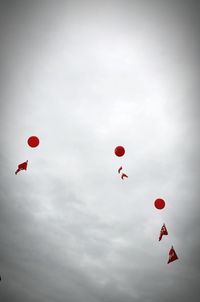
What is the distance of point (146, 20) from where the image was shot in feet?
47.6

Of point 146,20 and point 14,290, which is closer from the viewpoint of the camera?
point 146,20

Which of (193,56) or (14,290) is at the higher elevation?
(193,56)

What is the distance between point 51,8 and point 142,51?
5.77 metres

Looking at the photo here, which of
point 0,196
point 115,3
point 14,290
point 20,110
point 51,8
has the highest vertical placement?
A: point 115,3

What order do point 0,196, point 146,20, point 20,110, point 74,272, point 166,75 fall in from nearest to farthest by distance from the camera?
1. point 146,20
2. point 166,75
3. point 20,110
4. point 0,196
5. point 74,272

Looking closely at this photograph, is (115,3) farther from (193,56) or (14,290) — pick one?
(14,290)

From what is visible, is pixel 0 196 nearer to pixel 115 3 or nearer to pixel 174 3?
pixel 115 3

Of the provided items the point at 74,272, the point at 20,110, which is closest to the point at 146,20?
the point at 20,110

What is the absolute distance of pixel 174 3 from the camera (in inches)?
534

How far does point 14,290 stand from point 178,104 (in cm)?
6186

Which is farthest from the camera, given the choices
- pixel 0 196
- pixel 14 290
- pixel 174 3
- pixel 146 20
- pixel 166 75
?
pixel 14 290

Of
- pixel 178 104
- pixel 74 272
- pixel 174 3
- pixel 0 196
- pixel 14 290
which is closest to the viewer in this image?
pixel 174 3

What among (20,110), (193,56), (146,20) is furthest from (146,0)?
(20,110)

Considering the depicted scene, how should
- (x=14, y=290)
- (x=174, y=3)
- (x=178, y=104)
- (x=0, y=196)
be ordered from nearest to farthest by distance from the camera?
1. (x=174, y=3)
2. (x=178, y=104)
3. (x=0, y=196)
4. (x=14, y=290)
